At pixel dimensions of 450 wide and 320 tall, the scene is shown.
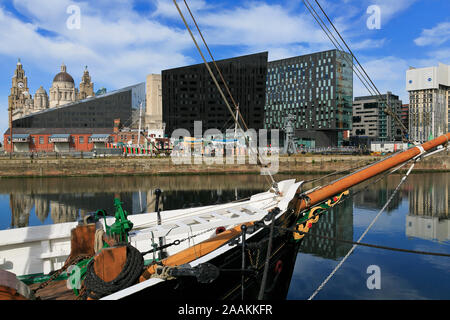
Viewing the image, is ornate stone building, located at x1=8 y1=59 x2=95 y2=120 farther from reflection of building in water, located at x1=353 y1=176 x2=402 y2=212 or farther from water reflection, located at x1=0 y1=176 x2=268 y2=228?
reflection of building in water, located at x1=353 y1=176 x2=402 y2=212

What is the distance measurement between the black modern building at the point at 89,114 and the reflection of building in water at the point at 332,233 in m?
54.0

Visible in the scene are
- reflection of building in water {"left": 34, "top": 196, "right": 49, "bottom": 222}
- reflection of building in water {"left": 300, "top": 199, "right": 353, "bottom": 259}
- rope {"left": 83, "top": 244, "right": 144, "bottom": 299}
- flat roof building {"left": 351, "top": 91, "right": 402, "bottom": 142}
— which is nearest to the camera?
rope {"left": 83, "top": 244, "right": 144, "bottom": 299}

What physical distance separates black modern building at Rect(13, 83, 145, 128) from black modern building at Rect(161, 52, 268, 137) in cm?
2332

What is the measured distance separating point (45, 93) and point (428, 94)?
158m

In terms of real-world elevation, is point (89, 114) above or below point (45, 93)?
below

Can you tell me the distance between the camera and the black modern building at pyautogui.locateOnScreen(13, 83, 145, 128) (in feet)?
201

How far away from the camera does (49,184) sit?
3353 centimetres

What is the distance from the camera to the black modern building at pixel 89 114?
61281 mm

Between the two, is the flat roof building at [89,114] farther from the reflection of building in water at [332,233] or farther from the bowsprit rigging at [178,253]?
the bowsprit rigging at [178,253]

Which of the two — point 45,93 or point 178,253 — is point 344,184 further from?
point 45,93

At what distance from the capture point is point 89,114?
6328 cm

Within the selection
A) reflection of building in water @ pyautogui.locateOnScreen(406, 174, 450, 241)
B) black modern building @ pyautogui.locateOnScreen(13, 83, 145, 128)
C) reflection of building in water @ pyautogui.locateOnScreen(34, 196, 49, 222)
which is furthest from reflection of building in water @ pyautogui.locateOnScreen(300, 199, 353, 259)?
black modern building @ pyautogui.locateOnScreen(13, 83, 145, 128)

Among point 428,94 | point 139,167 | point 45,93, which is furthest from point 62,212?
point 45,93
